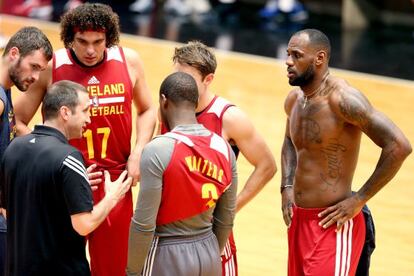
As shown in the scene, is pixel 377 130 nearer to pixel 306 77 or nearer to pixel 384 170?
pixel 384 170

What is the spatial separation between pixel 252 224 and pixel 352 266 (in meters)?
2.57

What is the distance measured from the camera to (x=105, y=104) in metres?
5.65

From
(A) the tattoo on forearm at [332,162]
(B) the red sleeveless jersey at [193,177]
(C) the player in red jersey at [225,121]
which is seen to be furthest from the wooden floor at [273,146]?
(B) the red sleeveless jersey at [193,177]

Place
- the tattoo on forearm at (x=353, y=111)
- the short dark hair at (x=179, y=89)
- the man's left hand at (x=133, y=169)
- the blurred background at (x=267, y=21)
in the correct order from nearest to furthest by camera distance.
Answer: the short dark hair at (x=179, y=89)
the tattoo on forearm at (x=353, y=111)
the man's left hand at (x=133, y=169)
the blurred background at (x=267, y=21)

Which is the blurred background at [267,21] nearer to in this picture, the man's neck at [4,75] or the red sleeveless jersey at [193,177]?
the man's neck at [4,75]

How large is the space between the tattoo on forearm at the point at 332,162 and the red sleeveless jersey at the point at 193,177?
2.64 feet

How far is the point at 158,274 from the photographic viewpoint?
4676mm

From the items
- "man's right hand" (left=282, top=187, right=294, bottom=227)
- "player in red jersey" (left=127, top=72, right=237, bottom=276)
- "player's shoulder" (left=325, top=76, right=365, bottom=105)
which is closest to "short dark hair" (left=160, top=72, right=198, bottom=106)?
"player in red jersey" (left=127, top=72, right=237, bottom=276)

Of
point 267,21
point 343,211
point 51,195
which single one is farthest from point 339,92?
point 267,21

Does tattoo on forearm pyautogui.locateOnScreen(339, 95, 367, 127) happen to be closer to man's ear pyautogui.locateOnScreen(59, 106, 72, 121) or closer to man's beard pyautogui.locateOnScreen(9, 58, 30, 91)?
man's ear pyautogui.locateOnScreen(59, 106, 72, 121)

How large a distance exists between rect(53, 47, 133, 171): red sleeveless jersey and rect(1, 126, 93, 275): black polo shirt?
1.02 meters

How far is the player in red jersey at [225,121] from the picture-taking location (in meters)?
5.33

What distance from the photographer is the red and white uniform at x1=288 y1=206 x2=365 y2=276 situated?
5.25m

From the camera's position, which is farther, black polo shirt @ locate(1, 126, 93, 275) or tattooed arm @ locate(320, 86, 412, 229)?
tattooed arm @ locate(320, 86, 412, 229)
